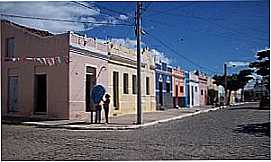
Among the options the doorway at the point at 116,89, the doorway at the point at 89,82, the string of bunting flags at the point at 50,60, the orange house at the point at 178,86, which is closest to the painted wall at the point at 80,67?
the doorway at the point at 89,82

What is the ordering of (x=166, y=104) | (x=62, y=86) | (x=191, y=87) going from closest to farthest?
(x=62, y=86) < (x=166, y=104) < (x=191, y=87)

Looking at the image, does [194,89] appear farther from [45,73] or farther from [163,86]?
[45,73]

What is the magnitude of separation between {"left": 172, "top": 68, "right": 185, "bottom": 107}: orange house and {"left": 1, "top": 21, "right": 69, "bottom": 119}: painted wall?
18666 mm

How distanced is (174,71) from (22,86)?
1969cm

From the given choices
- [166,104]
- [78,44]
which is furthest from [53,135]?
[166,104]

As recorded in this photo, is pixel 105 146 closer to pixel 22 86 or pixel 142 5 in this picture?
pixel 142 5

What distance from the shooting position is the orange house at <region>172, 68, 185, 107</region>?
1410 inches

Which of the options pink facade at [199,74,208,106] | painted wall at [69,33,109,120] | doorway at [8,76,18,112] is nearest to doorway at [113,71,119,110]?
painted wall at [69,33,109,120]

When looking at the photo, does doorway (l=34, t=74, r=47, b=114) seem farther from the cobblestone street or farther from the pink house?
the cobblestone street

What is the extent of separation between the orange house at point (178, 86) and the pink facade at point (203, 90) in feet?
26.7

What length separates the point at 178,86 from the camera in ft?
123

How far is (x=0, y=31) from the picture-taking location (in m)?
17.9

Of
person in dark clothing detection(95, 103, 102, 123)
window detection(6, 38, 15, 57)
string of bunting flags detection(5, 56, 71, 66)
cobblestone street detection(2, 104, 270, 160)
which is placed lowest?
cobblestone street detection(2, 104, 270, 160)

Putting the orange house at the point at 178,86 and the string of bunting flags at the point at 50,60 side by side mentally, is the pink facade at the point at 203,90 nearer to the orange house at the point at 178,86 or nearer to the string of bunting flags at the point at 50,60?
the orange house at the point at 178,86
